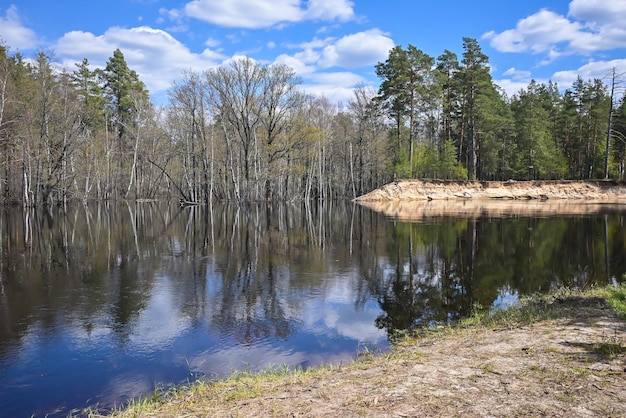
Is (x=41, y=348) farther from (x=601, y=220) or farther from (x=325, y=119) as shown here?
(x=325, y=119)

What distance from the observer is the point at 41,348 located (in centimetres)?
727

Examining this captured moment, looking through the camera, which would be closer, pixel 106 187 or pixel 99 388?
pixel 99 388

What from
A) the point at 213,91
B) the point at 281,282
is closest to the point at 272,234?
the point at 281,282

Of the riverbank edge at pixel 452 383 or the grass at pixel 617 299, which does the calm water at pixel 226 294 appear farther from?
the grass at pixel 617 299

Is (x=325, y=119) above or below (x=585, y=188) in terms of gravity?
above

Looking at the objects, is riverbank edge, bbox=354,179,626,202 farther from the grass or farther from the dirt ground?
the dirt ground

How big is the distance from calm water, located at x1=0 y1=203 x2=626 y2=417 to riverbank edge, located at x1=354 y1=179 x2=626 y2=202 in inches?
1271

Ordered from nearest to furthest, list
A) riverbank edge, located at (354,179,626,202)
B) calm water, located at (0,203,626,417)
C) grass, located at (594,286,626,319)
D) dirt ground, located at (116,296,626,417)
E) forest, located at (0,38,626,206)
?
dirt ground, located at (116,296,626,417) < calm water, located at (0,203,626,417) < grass, located at (594,286,626,319) < forest, located at (0,38,626,206) < riverbank edge, located at (354,179,626,202)

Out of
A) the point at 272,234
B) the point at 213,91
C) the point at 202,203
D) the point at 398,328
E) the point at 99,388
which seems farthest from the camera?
the point at 202,203

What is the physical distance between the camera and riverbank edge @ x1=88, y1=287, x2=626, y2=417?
439 cm

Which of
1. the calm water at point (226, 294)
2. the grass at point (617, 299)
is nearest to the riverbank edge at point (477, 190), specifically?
the calm water at point (226, 294)

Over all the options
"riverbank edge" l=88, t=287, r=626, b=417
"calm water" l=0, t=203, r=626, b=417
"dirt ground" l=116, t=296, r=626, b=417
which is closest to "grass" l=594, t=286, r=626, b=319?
"riverbank edge" l=88, t=287, r=626, b=417

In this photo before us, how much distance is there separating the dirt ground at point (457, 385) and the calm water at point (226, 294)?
1.34 meters

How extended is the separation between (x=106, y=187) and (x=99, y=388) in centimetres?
5593
